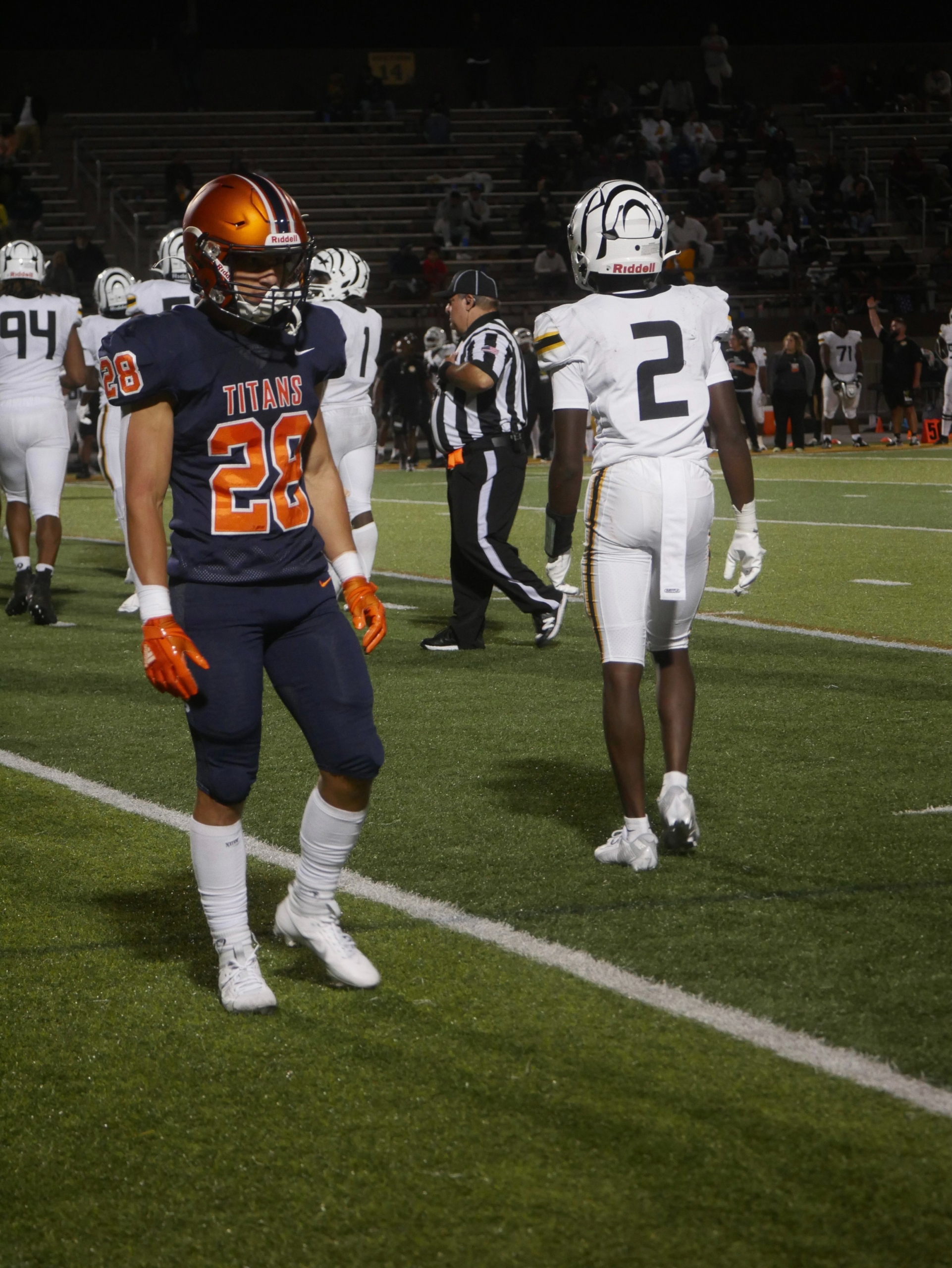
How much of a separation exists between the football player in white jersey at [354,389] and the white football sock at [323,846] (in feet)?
17.3

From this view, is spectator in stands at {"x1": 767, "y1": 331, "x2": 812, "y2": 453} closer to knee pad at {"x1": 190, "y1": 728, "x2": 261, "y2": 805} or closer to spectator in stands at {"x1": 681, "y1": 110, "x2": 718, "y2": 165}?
spectator in stands at {"x1": 681, "y1": 110, "x2": 718, "y2": 165}

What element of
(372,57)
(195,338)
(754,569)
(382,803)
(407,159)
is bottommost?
(382,803)

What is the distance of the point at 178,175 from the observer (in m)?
27.5

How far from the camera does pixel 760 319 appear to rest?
94.0ft

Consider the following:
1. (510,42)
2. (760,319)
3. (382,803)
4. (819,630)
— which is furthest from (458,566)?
(510,42)

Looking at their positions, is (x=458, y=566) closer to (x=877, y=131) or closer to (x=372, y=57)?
(x=372, y=57)

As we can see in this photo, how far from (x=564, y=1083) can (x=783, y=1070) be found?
0.41 m

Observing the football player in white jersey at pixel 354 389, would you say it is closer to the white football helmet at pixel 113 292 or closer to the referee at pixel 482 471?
the referee at pixel 482 471

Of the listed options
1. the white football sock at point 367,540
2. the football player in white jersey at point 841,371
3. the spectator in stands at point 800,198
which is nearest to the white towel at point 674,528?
the white football sock at point 367,540

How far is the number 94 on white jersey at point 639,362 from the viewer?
4.37 m

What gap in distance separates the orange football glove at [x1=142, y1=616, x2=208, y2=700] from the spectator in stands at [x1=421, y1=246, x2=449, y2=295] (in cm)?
2492

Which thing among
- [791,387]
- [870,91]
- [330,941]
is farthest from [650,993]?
[870,91]

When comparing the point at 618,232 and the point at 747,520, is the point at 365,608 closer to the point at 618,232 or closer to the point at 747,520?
the point at 618,232

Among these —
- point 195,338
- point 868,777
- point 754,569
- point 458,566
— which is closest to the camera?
point 195,338
